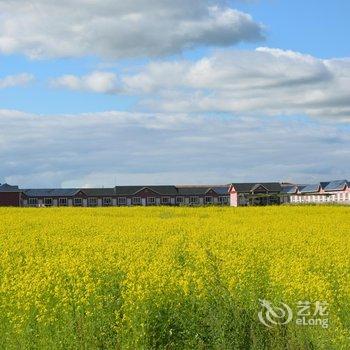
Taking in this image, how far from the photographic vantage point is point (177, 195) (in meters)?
114

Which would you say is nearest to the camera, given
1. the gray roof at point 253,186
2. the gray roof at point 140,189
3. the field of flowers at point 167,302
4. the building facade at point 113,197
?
the field of flowers at point 167,302

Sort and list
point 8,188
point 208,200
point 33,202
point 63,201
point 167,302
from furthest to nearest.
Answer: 1. point 208,200
2. point 33,202
3. point 63,201
4. point 8,188
5. point 167,302

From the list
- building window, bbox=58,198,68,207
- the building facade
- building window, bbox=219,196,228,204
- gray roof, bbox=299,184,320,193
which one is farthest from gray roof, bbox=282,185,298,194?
building window, bbox=58,198,68,207

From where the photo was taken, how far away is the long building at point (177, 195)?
109156mm

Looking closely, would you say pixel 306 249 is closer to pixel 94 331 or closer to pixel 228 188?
pixel 94 331

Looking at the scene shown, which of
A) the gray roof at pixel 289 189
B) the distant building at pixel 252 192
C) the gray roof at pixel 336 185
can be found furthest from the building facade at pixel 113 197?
the gray roof at pixel 336 185

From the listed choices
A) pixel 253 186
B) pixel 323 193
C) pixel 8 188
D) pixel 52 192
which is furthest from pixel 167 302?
pixel 323 193

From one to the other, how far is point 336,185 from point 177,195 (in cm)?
2732

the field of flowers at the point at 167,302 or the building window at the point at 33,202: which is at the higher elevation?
the building window at the point at 33,202

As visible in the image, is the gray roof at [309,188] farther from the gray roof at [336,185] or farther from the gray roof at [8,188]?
the gray roof at [8,188]

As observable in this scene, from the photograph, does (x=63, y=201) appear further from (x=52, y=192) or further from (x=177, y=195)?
(x=177, y=195)

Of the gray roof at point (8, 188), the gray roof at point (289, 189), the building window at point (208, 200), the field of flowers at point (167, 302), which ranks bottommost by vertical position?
the field of flowers at point (167, 302)

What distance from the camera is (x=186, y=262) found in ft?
49.0

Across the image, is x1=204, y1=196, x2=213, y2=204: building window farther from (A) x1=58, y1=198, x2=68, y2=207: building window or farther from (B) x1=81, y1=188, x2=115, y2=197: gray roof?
(A) x1=58, y1=198, x2=68, y2=207: building window
